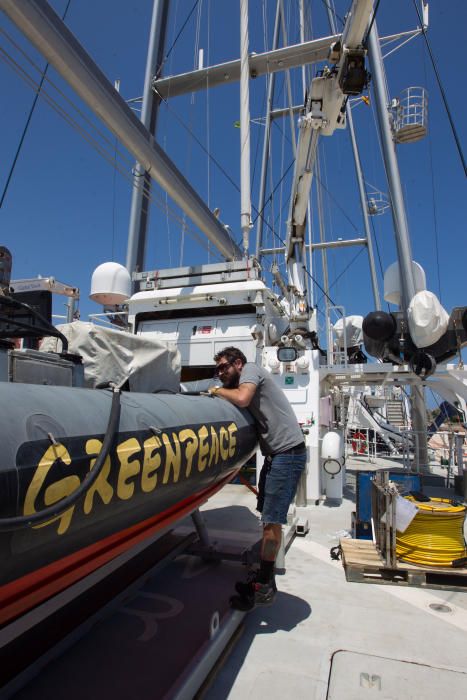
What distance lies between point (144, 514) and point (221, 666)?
1012mm

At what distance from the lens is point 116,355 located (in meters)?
2.97

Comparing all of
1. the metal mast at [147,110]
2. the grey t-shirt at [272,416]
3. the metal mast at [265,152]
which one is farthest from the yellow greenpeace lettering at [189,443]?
the metal mast at [265,152]

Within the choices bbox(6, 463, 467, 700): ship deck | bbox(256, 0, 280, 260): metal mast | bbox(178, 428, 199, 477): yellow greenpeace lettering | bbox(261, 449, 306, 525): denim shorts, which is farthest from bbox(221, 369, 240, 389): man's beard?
bbox(256, 0, 280, 260): metal mast

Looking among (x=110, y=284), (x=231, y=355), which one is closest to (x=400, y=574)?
(x=231, y=355)

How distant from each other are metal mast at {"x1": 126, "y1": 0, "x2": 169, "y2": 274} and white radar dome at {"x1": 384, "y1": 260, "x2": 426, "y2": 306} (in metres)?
6.23

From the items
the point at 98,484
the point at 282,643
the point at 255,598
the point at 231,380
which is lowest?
the point at 282,643

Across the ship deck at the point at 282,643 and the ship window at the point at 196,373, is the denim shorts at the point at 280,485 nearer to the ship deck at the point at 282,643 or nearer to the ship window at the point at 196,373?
the ship deck at the point at 282,643

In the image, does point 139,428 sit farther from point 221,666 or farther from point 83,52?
point 83,52

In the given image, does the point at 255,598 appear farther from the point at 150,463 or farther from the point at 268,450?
the point at 150,463

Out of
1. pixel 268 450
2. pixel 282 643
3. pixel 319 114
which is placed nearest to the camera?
pixel 282 643

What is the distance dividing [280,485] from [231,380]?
0.82 metres

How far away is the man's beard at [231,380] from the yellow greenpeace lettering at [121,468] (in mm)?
631

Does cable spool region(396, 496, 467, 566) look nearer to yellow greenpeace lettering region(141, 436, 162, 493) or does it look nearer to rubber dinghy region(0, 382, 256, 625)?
rubber dinghy region(0, 382, 256, 625)

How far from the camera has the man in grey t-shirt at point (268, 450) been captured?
2916 millimetres
